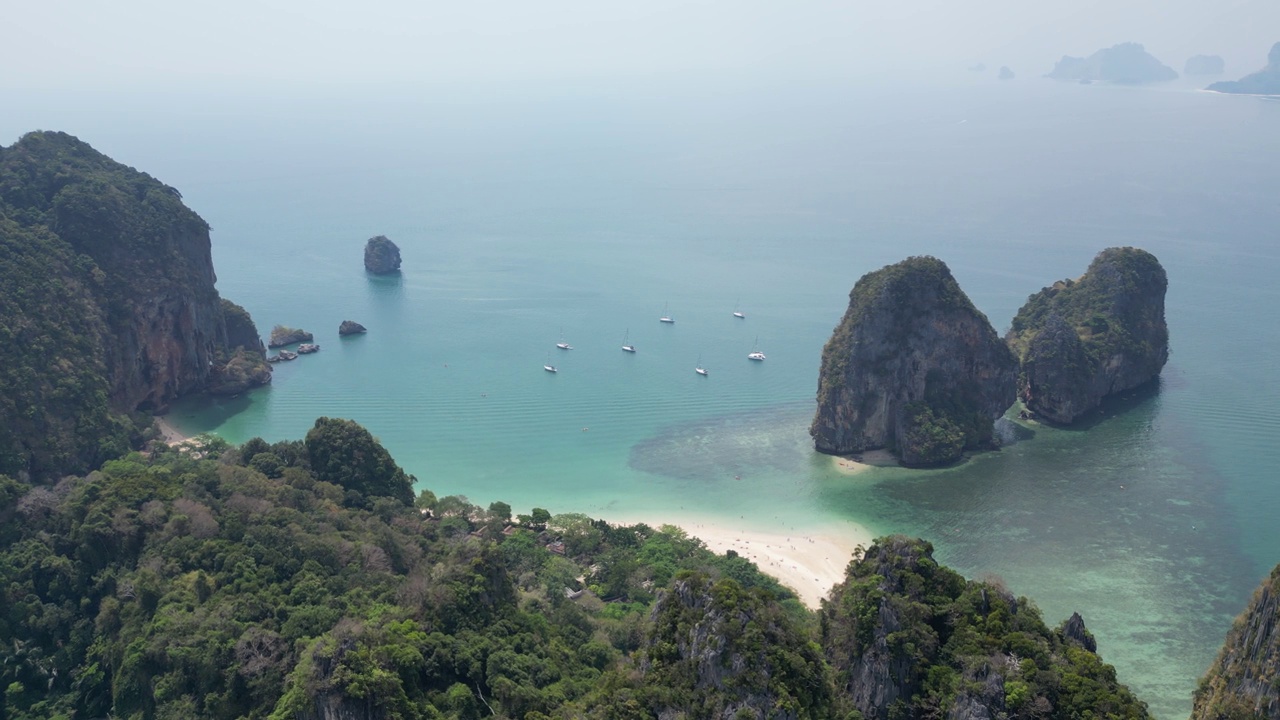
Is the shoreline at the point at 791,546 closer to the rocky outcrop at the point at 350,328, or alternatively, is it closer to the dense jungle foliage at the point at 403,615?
the dense jungle foliage at the point at 403,615

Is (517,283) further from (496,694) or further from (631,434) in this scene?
(496,694)

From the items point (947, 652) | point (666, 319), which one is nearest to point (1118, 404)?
point (666, 319)

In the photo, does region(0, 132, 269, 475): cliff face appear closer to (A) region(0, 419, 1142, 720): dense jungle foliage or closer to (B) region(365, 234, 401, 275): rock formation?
(A) region(0, 419, 1142, 720): dense jungle foliage

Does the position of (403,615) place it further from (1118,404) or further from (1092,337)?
(1118,404)

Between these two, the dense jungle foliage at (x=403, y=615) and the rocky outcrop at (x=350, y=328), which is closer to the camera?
the dense jungle foliage at (x=403, y=615)

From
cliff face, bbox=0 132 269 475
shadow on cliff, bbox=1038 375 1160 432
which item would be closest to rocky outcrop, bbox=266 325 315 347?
cliff face, bbox=0 132 269 475

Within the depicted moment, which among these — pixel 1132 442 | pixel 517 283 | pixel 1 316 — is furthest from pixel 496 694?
pixel 517 283

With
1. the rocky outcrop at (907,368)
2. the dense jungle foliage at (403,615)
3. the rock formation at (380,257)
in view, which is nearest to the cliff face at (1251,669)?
the dense jungle foliage at (403,615)
